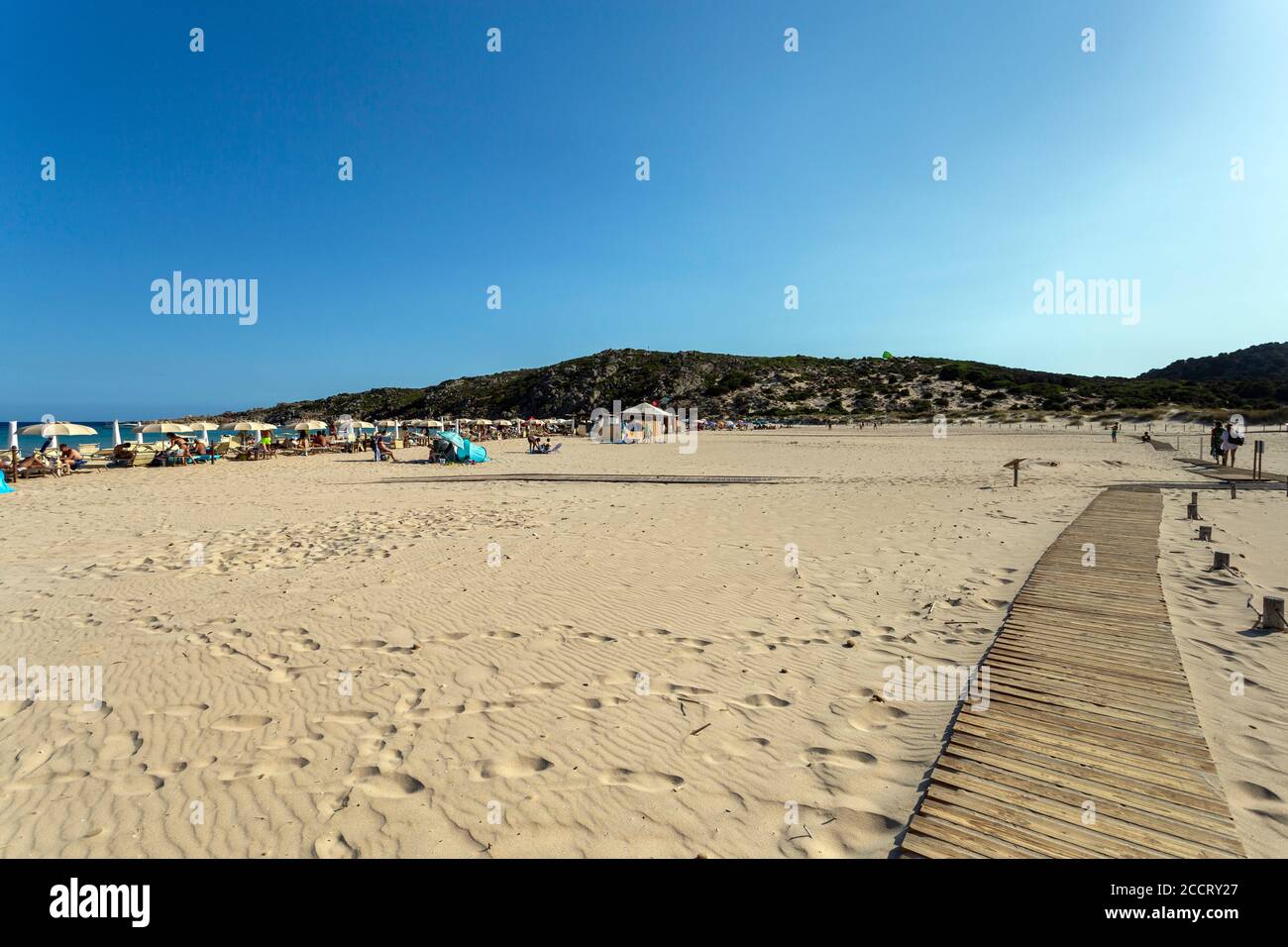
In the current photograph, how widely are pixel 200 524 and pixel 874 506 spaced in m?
14.1

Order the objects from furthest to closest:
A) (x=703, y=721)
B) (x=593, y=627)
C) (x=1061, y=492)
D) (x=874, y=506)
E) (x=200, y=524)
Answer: (x=1061, y=492) → (x=874, y=506) → (x=200, y=524) → (x=593, y=627) → (x=703, y=721)

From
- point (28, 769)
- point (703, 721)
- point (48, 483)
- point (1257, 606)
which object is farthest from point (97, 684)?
point (48, 483)

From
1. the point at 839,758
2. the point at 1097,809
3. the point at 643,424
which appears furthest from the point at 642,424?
the point at 1097,809

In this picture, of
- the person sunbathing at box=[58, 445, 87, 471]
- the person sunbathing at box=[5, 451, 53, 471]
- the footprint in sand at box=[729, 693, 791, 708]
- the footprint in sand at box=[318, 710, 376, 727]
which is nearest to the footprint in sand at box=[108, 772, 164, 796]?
the footprint in sand at box=[318, 710, 376, 727]

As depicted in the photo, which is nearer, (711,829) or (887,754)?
(711,829)

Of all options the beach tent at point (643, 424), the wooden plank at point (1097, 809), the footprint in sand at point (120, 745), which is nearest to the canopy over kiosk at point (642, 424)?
the beach tent at point (643, 424)

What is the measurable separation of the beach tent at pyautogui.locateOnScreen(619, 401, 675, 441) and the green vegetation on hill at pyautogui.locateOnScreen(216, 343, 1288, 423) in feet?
120

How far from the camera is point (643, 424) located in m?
45.7

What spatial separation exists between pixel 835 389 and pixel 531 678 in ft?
300

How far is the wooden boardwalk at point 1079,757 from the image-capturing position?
2824mm

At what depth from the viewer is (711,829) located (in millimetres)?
3033

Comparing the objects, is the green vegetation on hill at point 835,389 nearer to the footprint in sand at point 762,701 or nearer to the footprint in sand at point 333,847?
the footprint in sand at point 762,701

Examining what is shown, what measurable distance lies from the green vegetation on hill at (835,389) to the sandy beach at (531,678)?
195ft
